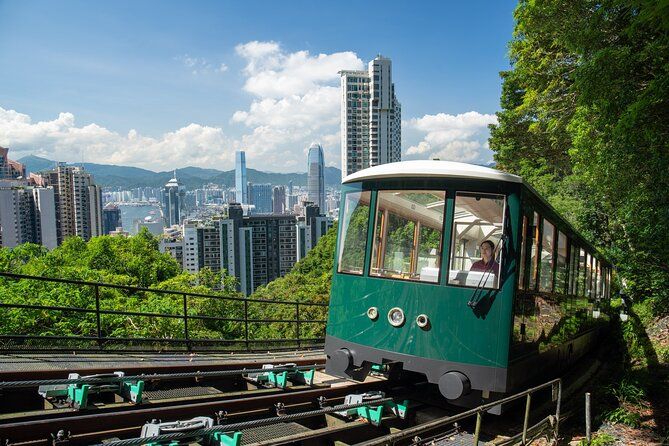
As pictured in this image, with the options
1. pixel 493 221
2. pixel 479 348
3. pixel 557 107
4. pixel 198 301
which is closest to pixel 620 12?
pixel 557 107

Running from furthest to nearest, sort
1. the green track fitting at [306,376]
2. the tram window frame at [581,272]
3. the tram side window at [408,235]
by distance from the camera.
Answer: the tram window frame at [581,272] < the green track fitting at [306,376] < the tram side window at [408,235]

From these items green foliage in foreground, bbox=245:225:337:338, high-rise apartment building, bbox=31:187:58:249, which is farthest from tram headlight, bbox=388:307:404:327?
high-rise apartment building, bbox=31:187:58:249

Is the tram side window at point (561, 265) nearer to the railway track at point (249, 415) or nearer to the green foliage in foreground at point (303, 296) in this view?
the railway track at point (249, 415)

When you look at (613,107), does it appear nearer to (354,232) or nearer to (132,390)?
(354,232)

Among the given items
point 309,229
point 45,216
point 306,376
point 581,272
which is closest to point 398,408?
point 306,376

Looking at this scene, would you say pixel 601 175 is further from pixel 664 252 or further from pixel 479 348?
pixel 479 348

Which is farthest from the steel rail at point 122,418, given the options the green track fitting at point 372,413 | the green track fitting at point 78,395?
the green track fitting at point 372,413
